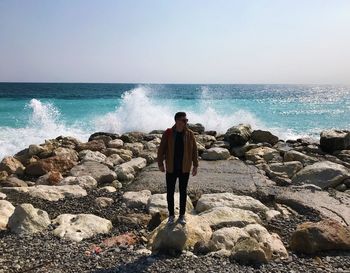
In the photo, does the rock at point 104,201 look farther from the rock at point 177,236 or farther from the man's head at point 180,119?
the man's head at point 180,119

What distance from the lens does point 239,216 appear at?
6211 mm

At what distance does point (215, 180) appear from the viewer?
28.6ft

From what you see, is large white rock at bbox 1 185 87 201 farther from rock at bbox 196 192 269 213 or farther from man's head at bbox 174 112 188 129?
man's head at bbox 174 112 188 129

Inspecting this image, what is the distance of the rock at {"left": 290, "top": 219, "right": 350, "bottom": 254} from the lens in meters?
5.21

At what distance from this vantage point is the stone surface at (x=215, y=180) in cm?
812

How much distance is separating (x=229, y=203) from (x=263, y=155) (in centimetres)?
480

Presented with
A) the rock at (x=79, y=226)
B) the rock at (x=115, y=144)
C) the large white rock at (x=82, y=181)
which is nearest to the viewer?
the rock at (x=79, y=226)

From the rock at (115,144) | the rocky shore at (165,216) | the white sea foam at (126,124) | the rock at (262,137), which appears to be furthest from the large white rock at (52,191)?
the white sea foam at (126,124)

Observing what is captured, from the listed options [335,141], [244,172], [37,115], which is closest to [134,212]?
[244,172]

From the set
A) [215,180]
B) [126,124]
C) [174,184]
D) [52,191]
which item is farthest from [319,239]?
[126,124]

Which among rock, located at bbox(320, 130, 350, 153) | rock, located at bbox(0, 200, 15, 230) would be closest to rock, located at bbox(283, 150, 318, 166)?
rock, located at bbox(320, 130, 350, 153)

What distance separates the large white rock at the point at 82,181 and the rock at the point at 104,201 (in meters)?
1.07

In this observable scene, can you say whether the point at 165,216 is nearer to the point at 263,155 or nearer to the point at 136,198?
the point at 136,198

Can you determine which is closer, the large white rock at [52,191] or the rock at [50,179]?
the large white rock at [52,191]
